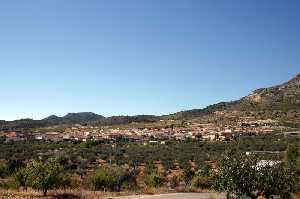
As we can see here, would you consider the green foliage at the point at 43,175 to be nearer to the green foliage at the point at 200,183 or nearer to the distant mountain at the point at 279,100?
the green foliage at the point at 200,183

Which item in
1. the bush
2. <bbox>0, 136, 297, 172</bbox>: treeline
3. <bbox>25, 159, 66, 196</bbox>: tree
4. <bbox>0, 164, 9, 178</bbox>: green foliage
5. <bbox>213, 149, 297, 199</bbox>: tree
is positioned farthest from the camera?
<bbox>0, 136, 297, 172</bbox>: treeline

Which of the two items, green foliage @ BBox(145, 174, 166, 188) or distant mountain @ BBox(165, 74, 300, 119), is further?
distant mountain @ BBox(165, 74, 300, 119)

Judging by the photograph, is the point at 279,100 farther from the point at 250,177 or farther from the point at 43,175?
the point at 250,177

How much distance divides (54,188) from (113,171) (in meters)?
6.08

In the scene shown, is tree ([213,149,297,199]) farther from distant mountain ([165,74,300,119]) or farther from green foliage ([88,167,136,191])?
distant mountain ([165,74,300,119])

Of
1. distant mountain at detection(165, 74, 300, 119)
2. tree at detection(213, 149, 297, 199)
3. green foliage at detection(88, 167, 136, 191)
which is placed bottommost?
green foliage at detection(88, 167, 136, 191)

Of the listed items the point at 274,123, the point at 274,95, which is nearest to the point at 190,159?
the point at 274,123

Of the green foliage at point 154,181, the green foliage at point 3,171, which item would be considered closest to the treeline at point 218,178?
the green foliage at point 154,181

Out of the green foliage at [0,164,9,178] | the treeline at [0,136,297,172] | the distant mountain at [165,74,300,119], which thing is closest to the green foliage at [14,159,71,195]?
the green foliage at [0,164,9,178]

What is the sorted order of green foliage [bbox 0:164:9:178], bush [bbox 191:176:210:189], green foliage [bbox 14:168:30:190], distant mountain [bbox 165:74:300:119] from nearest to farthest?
green foliage [bbox 14:168:30:190]
bush [bbox 191:176:210:189]
green foliage [bbox 0:164:9:178]
distant mountain [bbox 165:74:300:119]

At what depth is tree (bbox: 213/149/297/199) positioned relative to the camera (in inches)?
946

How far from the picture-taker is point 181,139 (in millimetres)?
114125

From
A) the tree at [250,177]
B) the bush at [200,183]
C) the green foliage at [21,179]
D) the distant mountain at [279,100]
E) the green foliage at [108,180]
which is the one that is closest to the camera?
the tree at [250,177]

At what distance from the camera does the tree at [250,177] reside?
78.8 feet
